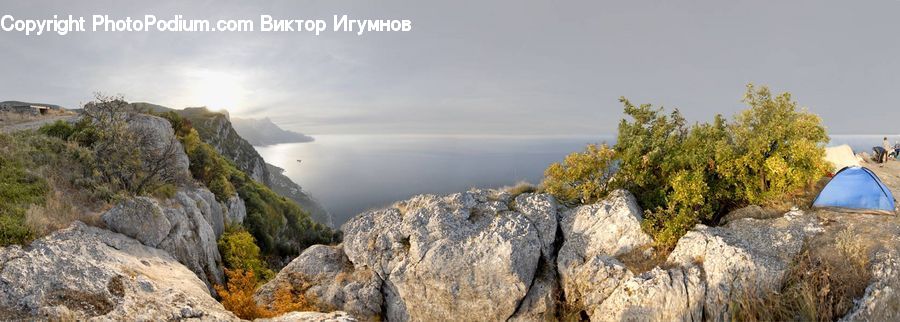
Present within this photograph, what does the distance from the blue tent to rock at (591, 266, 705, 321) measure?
327 inches

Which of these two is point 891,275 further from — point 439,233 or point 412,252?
point 412,252

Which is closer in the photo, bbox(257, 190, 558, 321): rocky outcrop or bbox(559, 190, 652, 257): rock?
bbox(257, 190, 558, 321): rocky outcrop

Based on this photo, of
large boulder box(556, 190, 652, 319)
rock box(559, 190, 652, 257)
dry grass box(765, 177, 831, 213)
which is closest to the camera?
large boulder box(556, 190, 652, 319)

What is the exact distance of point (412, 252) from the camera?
58.7 feet

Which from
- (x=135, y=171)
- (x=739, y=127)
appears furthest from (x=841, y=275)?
(x=135, y=171)

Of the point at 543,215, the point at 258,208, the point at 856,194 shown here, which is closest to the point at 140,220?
the point at 543,215

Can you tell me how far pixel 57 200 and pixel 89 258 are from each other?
5.73 metres

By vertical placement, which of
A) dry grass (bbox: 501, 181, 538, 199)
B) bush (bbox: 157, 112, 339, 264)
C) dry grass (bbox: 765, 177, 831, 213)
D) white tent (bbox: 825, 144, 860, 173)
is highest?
white tent (bbox: 825, 144, 860, 173)

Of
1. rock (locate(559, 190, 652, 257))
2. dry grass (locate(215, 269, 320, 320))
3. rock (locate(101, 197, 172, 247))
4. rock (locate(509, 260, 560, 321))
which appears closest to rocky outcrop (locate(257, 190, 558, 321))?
rock (locate(509, 260, 560, 321))

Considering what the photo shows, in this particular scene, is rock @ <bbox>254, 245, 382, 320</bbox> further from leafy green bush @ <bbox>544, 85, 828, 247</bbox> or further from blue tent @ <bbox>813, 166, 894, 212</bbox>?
blue tent @ <bbox>813, 166, 894, 212</bbox>

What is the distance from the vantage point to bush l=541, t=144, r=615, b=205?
63.7 feet

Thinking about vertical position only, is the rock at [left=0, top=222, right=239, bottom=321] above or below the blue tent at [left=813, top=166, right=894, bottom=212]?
below

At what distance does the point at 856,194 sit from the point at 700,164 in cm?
604

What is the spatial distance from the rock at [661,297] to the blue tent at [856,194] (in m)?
8.30
